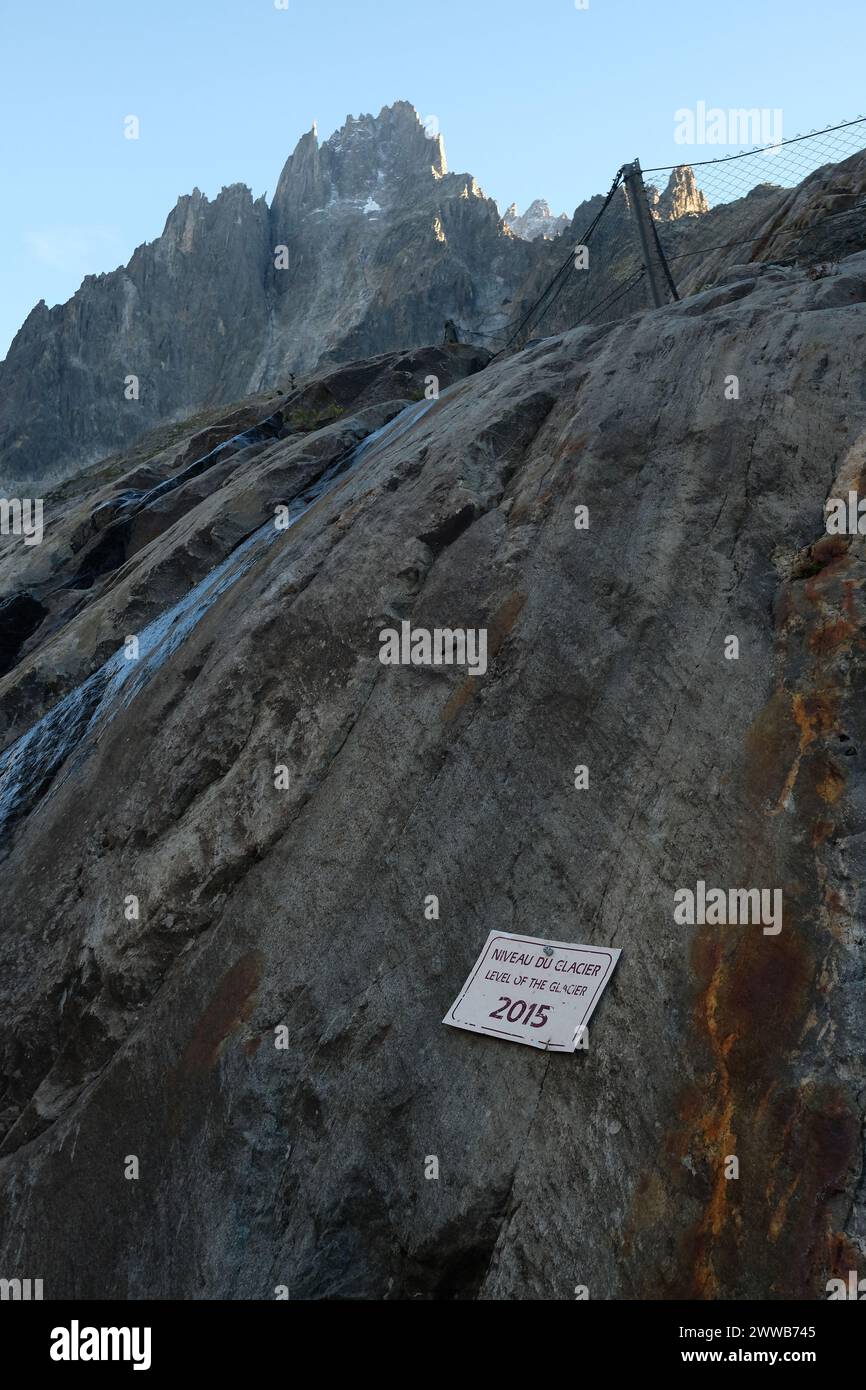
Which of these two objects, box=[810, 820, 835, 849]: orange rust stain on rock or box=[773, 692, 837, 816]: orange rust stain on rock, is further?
box=[773, 692, 837, 816]: orange rust stain on rock

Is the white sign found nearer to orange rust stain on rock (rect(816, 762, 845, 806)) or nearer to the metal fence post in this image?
orange rust stain on rock (rect(816, 762, 845, 806))

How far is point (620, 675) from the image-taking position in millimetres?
6996

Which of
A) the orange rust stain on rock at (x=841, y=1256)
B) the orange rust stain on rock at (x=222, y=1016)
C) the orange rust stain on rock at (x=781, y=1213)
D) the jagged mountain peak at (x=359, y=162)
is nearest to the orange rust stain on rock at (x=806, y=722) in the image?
the orange rust stain on rock at (x=781, y=1213)

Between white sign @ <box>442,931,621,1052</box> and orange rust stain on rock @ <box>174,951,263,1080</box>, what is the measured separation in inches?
54.6

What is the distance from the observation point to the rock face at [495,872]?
5148mm

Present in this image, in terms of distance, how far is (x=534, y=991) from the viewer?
5.87 meters

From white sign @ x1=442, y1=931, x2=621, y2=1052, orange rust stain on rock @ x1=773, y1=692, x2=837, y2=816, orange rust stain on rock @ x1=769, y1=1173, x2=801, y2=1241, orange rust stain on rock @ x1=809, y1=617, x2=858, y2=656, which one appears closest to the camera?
orange rust stain on rock @ x1=769, y1=1173, x2=801, y2=1241

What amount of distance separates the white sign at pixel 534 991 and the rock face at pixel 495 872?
0.34 feet

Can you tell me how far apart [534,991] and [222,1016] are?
2.05 metres

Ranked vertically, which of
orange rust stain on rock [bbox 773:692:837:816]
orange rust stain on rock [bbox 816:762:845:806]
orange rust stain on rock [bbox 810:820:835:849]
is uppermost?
orange rust stain on rock [bbox 773:692:837:816]

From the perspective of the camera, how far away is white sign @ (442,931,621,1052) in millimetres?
5645

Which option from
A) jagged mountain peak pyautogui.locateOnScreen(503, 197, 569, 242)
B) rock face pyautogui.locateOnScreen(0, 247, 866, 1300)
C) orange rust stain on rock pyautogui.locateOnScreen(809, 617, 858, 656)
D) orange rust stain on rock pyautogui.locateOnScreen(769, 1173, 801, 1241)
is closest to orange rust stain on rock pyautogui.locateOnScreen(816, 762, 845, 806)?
rock face pyautogui.locateOnScreen(0, 247, 866, 1300)
